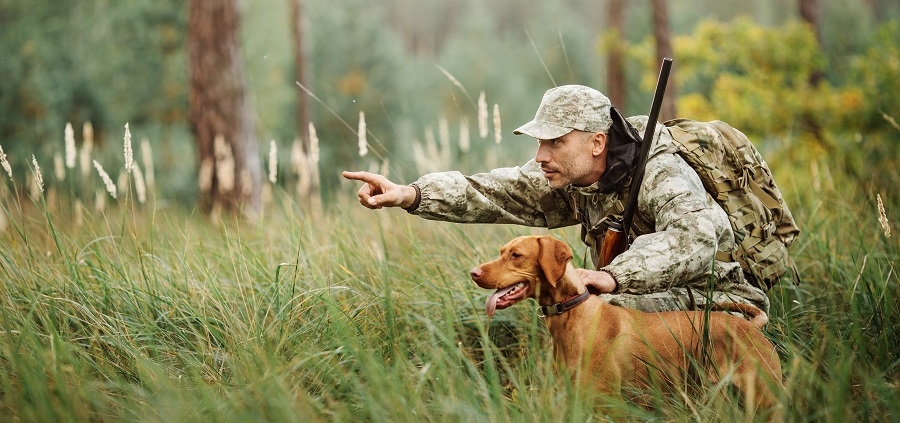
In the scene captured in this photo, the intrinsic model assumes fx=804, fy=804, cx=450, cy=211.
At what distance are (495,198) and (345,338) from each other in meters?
1.13

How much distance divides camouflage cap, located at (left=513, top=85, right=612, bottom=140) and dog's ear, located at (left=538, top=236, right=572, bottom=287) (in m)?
0.60

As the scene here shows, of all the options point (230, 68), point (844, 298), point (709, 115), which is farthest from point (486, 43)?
point (844, 298)

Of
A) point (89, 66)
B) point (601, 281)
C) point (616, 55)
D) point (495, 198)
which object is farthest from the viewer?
point (89, 66)

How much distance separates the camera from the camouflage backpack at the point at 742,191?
3727 millimetres

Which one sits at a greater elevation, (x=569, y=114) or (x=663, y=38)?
(x=569, y=114)

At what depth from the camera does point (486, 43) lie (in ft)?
126

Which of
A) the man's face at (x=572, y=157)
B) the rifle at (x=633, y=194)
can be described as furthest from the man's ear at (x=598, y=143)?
the rifle at (x=633, y=194)

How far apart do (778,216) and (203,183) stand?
5.50 m

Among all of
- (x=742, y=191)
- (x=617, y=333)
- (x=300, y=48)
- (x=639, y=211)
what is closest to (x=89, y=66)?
(x=300, y=48)

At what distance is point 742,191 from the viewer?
380cm

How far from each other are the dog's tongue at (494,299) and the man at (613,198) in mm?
319

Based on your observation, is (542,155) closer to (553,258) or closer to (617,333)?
(553,258)

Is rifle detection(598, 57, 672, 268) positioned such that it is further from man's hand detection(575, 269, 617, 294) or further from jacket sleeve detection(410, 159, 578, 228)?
jacket sleeve detection(410, 159, 578, 228)

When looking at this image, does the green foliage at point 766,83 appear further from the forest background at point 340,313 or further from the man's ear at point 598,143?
the man's ear at point 598,143
